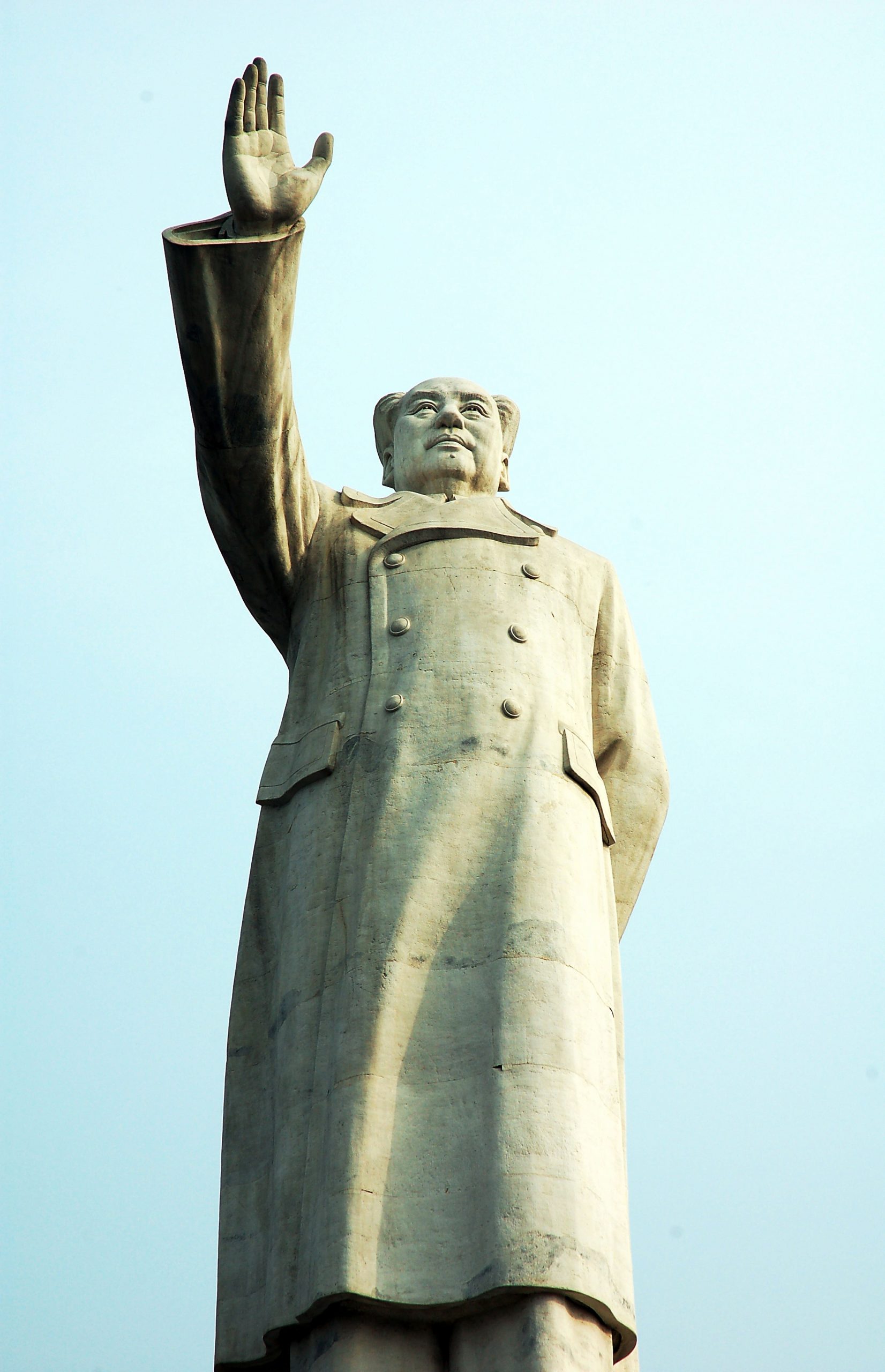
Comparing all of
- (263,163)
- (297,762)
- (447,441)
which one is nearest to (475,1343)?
(297,762)

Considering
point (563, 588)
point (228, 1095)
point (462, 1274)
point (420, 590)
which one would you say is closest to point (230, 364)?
point (420, 590)

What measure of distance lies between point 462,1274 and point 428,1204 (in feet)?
1.19

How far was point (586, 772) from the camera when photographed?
10352 mm

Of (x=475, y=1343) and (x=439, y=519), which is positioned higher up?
(x=439, y=519)

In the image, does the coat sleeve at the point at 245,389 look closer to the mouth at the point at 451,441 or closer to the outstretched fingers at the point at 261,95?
the outstretched fingers at the point at 261,95

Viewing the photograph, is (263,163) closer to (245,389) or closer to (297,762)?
(245,389)

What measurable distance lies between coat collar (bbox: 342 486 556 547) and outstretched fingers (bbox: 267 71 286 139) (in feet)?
6.80

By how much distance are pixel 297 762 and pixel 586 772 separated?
1507mm

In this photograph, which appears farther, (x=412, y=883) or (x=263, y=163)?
(x=263, y=163)

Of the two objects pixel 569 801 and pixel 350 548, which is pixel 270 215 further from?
pixel 569 801

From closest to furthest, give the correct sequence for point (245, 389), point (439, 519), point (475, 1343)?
1. point (475, 1343)
2. point (245, 389)
3. point (439, 519)

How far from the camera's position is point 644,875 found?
444 inches

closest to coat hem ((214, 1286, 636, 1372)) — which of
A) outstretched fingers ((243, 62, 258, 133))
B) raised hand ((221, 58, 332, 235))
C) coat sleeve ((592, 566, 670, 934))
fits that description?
coat sleeve ((592, 566, 670, 934))

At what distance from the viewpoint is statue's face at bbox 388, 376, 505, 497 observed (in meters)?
11.6
